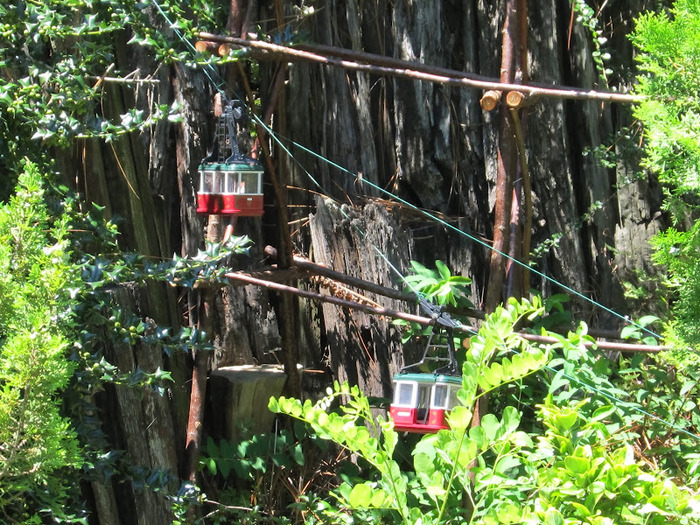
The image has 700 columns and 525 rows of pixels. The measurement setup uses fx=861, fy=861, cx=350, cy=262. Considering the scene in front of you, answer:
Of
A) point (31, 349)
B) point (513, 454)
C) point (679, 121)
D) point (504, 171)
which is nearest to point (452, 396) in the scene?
point (513, 454)

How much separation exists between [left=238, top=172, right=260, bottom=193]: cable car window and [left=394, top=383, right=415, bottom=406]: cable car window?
2.57ft

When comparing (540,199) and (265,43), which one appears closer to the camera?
(265,43)

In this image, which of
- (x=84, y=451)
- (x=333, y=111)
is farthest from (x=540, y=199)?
(x=84, y=451)

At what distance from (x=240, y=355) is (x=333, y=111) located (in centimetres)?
106

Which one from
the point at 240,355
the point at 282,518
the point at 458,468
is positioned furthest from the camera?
the point at 240,355

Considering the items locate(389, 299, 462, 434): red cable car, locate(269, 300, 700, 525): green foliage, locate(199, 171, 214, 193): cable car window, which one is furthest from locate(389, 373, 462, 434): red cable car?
locate(199, 171, 214, 193): cable car window

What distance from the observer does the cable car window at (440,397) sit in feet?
8.16

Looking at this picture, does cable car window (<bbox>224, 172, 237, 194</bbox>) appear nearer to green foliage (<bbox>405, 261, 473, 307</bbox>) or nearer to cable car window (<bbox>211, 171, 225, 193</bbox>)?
cable car window (<bbox>211, 171, 225, 193</bbox>)

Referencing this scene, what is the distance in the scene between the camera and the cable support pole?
243 cm

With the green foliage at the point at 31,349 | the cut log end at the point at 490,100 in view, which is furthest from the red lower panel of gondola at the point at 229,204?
the cut log end at the point at 490,100

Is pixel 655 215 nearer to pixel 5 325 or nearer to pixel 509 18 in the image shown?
pixel 509 18

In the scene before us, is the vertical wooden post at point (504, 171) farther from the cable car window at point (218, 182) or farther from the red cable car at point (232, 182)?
the cable car window at point (218, 182)

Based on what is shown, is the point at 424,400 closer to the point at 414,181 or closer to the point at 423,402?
the point at 423,402

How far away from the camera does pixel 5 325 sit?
2021 mm
